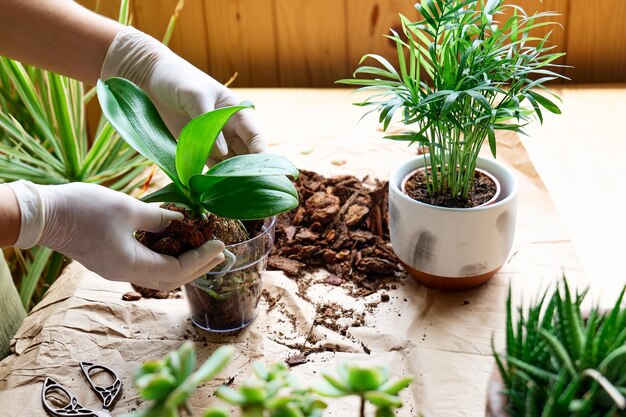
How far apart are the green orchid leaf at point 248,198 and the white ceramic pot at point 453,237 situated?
26 centimetres

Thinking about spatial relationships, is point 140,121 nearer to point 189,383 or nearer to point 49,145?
point 189,383

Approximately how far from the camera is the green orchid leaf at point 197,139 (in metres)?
1.03

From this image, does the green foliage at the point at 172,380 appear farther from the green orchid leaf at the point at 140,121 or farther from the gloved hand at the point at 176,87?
the gloved hand at the point at 176,87

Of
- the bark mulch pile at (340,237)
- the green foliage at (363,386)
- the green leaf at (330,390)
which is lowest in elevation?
the bark mulch pile at (340,237)

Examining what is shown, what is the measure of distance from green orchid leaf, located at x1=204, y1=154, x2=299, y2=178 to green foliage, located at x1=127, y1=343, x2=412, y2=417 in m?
0.52

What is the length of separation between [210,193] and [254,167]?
9cm

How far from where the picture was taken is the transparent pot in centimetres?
114

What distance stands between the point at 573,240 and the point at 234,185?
2.55ft

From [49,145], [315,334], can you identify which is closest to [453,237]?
[315,334]

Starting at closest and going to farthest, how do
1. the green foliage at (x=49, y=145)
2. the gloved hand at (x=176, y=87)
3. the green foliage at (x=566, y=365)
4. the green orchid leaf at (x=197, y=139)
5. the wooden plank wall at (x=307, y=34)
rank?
the green foliage at (x=566, y=365) → the green orchid leaf at (x=197, y=139) → the gloved hand at (x=176, y=87) → the green foliage at (x=49, y=145) → the wooden plank wall at (x=307, y=34)

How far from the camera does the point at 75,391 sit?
43.4 inches

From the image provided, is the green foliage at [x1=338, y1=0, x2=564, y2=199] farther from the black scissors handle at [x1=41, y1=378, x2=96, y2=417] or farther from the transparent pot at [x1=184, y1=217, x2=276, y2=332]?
the black scissors handle at [x1=41, y1=378, x2=96, y2=417]

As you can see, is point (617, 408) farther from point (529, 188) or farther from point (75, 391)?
point (529, 188)

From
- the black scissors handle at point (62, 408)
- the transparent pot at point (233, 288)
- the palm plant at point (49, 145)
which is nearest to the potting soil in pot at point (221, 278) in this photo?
the transparent pot at point (233, 288)
